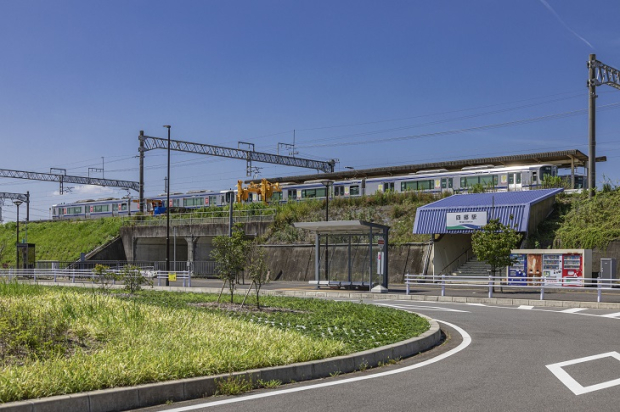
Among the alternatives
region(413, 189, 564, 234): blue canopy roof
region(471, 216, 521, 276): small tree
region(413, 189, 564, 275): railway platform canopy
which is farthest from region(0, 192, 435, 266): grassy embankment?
region(471, 216, 521, 276): small tree

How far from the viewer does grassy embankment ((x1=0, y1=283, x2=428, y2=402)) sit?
7.50 meters

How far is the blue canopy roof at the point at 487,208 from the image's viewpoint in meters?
37.4

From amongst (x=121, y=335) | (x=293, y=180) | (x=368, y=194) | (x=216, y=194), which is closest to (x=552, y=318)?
(x=121, y=335)

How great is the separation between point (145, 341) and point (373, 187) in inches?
1788

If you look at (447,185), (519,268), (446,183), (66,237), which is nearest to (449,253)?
(519,268)

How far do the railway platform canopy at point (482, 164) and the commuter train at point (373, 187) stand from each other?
6.92 ft

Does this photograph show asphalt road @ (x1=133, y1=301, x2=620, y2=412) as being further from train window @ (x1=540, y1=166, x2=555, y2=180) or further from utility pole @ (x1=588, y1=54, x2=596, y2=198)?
train window @ (x1=540, y1=166, x2=555, y2=180)

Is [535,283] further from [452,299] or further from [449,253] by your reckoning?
[449,253]

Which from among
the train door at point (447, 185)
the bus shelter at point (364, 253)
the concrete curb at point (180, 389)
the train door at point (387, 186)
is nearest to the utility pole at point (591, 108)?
the bus shelter at point (364, 253)

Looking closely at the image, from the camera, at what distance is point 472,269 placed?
40094 millimetres

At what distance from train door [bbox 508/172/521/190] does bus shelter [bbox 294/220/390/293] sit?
18.3m

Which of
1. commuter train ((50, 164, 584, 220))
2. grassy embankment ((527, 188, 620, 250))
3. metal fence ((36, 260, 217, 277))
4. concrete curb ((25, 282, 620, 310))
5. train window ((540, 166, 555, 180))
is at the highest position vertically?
train window ((540, 166, 555, 180))

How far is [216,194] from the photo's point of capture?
6544 cm

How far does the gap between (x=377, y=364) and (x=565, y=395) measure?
313 centimetres
